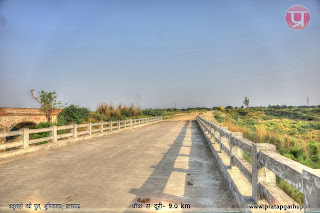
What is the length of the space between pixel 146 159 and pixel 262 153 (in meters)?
5.73

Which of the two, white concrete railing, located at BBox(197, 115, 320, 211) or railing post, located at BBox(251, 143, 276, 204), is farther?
railing post, located at BBox(251, 143, 276, 204)

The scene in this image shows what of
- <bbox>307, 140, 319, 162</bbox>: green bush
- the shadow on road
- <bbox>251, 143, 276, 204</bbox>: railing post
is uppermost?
<bbox>251, 143, 276, 204</bbox>: railing post

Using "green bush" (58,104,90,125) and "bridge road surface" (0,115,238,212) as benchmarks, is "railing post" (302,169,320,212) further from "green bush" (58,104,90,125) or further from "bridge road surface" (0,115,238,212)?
"green bush" (58,104,90,125)

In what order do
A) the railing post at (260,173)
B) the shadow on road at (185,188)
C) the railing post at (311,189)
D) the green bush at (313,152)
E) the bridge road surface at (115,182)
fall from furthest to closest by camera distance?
the green bush at (313,152), the bridge road surface at (115,182), the shadow on road at (185,188), the railing post at (260,173), the railing post at (311,189)

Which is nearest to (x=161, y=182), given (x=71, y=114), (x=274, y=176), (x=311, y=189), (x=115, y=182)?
(x=115, y=182)

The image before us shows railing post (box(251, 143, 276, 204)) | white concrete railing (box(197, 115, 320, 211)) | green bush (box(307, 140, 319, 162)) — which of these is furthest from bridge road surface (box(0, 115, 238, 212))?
green bush (box(307, 140, 319, 162))

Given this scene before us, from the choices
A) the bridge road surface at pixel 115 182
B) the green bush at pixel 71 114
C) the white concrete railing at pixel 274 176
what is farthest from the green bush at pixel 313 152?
the green bush at pixel 71 114

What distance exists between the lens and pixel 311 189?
1960mm

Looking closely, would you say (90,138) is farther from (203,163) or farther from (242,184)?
(242,184)

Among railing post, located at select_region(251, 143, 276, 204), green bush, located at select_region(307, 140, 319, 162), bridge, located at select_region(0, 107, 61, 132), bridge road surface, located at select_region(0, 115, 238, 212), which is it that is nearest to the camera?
railing post, located at select_region(251, 143, 276, 204)

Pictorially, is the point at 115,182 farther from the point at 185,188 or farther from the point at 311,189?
the point at 311,189

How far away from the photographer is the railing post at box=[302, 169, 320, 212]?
188cm

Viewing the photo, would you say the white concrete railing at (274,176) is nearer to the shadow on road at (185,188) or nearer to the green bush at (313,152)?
the shadow on road at (185,188)

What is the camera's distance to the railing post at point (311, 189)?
6.15 feet
